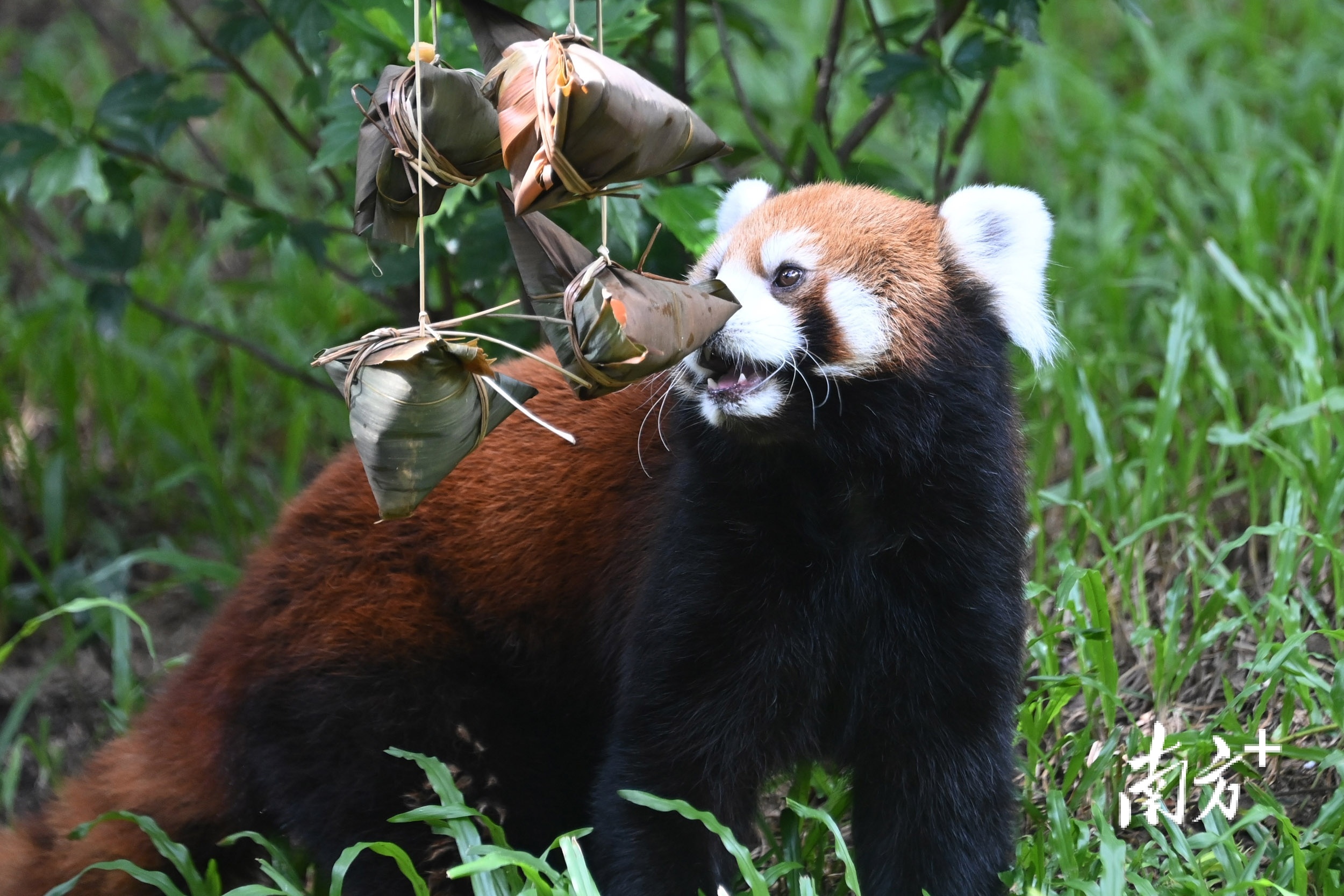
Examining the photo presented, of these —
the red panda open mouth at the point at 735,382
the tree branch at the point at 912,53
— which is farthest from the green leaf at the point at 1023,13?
the red panda open mouth at the point at 735,382

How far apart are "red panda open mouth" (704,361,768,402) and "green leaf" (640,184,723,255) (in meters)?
0.74

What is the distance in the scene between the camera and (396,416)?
1622 mm

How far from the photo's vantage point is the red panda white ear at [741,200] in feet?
8.54

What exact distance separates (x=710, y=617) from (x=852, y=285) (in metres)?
0.63

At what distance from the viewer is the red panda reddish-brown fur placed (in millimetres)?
2551

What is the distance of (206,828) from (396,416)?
1380 millimetres

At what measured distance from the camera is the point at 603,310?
1611mm

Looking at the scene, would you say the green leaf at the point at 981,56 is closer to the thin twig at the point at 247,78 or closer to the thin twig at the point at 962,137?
the thin twig at the point at 962,137

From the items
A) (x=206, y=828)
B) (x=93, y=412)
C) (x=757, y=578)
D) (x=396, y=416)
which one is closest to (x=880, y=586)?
(x=757, y=578)

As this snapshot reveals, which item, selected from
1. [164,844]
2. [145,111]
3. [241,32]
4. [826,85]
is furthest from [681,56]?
[164,844]

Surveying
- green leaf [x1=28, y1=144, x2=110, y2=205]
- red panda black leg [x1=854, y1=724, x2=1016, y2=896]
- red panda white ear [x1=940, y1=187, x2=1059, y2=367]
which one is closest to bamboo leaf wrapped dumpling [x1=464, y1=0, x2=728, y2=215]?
red panda white ear [x1=940, y1=187, x2=1059, y2=367]

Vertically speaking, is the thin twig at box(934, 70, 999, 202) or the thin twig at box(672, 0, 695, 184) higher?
the thin twig at box(672, 0, 695, 184)

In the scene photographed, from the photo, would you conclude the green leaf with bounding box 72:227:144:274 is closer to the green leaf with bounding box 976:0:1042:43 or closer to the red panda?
the red panda

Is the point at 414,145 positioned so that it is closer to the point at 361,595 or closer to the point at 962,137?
the point at 361,595
